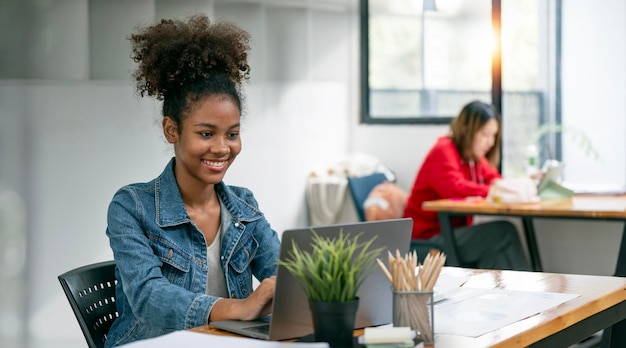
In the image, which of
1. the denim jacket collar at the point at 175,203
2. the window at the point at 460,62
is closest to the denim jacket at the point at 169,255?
the denim jacket collar at the point at 175,203

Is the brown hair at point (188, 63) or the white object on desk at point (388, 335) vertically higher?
the brown hair at point (188, 63)

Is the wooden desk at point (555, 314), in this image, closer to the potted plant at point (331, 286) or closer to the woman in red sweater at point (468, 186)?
the potted plant at point (331, 286)

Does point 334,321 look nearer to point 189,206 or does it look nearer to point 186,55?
point 189,206

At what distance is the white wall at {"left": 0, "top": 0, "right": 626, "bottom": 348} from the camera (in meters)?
3.91

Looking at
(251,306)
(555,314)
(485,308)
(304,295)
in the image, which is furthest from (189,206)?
(555,314)

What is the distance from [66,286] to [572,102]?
3999 mm

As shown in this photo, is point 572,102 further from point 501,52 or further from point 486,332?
point 486,332

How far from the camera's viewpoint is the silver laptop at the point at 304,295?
1714 mm

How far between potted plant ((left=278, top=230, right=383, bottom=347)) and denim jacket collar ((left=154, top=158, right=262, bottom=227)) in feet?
1.92

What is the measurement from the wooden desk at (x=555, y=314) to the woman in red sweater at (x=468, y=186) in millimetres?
2506

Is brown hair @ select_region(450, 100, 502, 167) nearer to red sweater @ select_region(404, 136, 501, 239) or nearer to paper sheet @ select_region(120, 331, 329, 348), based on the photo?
red sweater @ select_region(404, 136, 501, 239)

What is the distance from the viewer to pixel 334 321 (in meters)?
1.64

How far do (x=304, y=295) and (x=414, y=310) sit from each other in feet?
0.67

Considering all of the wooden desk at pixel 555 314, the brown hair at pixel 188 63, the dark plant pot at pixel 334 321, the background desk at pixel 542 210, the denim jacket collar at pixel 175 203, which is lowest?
the background desk at pixel 542 210
